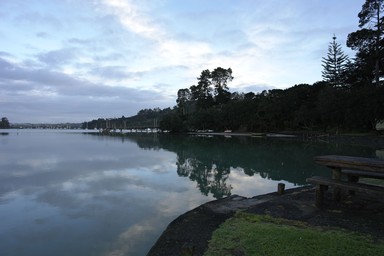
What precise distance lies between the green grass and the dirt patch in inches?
10.1

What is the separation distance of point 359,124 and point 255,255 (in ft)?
105

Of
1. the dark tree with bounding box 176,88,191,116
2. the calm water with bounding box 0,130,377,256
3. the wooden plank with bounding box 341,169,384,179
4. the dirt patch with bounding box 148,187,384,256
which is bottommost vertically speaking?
the calm water with bounding box 0,130,377,256

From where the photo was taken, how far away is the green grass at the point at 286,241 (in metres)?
3.55

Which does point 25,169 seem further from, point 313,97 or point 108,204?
point 313,97

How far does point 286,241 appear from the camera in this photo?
383cm

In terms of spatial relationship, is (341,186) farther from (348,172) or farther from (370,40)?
(370,40)

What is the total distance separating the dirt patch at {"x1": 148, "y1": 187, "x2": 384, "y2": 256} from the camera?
4359mm

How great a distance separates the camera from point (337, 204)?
5715 millimetres

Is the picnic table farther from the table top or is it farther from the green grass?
the green grass

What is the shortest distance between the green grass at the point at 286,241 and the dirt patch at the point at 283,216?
26cm

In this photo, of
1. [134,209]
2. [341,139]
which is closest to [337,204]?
[134,209]

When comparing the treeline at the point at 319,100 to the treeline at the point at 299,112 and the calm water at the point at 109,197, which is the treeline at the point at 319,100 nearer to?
the treeline at the point at 299,112

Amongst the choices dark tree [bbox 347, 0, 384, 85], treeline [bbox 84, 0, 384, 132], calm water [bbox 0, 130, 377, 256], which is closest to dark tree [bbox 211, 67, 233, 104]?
treeline [bbox 84, 0, 384, 132]

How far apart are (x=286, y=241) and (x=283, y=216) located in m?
1.36
